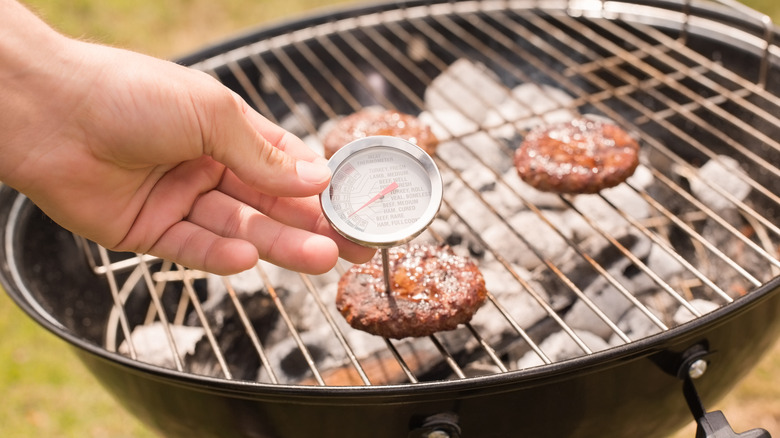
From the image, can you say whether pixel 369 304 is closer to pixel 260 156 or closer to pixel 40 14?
pixel 260 156

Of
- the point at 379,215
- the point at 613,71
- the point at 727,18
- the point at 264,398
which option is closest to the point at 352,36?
the point at 613,71

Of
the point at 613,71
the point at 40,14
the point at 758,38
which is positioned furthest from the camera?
the point at 613,71

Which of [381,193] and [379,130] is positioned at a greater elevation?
[381,193]

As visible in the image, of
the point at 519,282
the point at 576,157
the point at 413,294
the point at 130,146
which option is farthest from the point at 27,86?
the point at 576,157

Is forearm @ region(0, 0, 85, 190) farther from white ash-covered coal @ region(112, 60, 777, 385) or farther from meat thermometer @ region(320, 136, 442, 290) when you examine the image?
white ash-covered coal @ region(112, 60, 777, 385)

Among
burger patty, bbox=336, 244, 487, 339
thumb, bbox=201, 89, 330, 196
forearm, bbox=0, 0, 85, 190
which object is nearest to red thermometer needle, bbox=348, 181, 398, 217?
thumb, bbox=201, 89, 330, 196

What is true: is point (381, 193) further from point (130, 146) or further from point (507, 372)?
point (130, 146)
